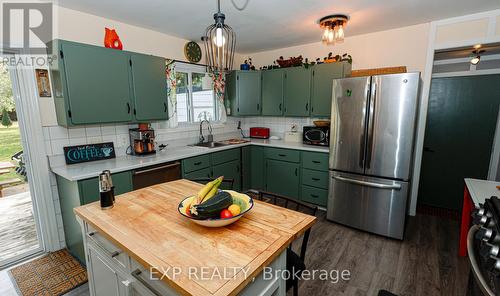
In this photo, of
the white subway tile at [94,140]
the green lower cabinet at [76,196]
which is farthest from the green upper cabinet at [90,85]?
the green lower cabinet at [76,196]

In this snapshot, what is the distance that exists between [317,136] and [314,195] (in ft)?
2.70

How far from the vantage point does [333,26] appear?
253 cm

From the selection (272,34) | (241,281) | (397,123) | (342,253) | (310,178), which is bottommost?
(342,253)

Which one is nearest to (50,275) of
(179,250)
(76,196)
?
(76,196)

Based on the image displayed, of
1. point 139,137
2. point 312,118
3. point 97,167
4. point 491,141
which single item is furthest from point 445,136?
point 97,167

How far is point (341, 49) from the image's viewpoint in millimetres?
3383

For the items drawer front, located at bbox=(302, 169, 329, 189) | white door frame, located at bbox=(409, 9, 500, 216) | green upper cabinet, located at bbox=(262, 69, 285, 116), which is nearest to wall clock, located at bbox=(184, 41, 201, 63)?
green upper cabinet, located at bbox=(262, 69, 285, 116)

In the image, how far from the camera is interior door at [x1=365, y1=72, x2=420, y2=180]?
2.31 m

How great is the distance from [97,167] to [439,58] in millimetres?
4532

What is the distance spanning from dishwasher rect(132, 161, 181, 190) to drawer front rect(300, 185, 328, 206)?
1735 millimetres

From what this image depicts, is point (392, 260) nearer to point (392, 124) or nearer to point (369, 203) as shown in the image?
point (369, 203)

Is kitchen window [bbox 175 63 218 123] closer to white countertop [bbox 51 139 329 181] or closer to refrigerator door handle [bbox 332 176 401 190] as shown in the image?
white countertop [bbox 51 139 329 181]

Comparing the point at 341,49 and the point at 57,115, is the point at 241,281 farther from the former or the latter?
the point at 341,49

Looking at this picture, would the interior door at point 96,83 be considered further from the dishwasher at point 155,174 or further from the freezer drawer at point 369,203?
the freezer drawer at point 369,203
